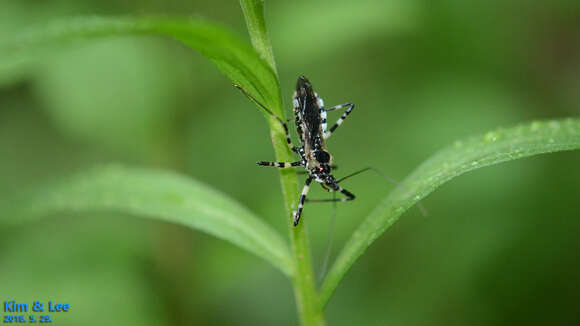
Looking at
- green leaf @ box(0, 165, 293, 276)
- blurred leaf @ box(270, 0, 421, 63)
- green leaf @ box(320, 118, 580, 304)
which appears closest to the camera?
green leaf @ box(320, 118, 580, 304)

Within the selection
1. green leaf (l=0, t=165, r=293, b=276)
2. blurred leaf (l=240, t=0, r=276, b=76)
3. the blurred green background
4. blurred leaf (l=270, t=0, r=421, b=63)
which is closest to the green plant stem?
blurred leaf (l=240, t=0, r=276, b=76)

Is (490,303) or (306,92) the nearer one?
(306,92)

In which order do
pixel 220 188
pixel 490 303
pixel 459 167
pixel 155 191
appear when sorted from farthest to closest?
pixel 220 188 < pixel 490 303 < pixel 155 191 < pixel 459 167

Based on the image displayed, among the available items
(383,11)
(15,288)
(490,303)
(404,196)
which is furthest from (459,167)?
(15,288)

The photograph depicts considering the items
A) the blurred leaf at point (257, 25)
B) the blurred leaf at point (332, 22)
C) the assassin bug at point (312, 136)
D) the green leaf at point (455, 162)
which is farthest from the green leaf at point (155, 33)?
the blurred leaf at point (332, 22)

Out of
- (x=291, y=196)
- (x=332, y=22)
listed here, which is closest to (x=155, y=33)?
(x=291, y=196)

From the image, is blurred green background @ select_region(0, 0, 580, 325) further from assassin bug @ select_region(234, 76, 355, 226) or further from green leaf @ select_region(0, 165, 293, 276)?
green leaf @ select_region(0, 165, 293, 276)

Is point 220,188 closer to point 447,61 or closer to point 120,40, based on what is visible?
point 120,40
